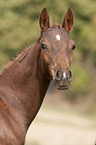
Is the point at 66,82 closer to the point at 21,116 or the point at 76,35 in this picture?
the point at 21,116

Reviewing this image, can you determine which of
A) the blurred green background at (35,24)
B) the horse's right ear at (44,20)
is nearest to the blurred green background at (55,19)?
the blurred green background at (35,24)

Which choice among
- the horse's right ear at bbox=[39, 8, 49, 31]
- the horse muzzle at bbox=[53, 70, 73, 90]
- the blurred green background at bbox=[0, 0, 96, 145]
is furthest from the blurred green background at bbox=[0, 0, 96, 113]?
the horse muzzle at bbox=[53, 70, 73, 90]

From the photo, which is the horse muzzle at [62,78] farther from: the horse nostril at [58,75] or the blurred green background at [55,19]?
the blurred green background at [55,19]

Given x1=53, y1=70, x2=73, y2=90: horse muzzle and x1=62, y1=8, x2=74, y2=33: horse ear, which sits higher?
x1=62, y1=8, x2=74, y2=33: horse ear

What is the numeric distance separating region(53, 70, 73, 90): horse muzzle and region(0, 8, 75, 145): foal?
18 mm

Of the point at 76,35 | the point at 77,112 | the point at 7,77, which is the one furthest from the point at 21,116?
the point at 77,112

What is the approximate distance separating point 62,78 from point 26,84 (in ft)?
3.04

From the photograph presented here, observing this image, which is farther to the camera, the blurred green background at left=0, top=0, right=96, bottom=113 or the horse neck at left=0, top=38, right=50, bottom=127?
the blurred green background at left=0, top=0, right=96, bottom=113

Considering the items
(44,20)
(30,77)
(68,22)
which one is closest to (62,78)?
(30,77)

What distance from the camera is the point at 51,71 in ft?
17.2

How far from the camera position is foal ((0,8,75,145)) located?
17.0 ft

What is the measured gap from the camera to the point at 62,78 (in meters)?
4.95

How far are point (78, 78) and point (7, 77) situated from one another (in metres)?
23.1

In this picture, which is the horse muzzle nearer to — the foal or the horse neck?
the foal
